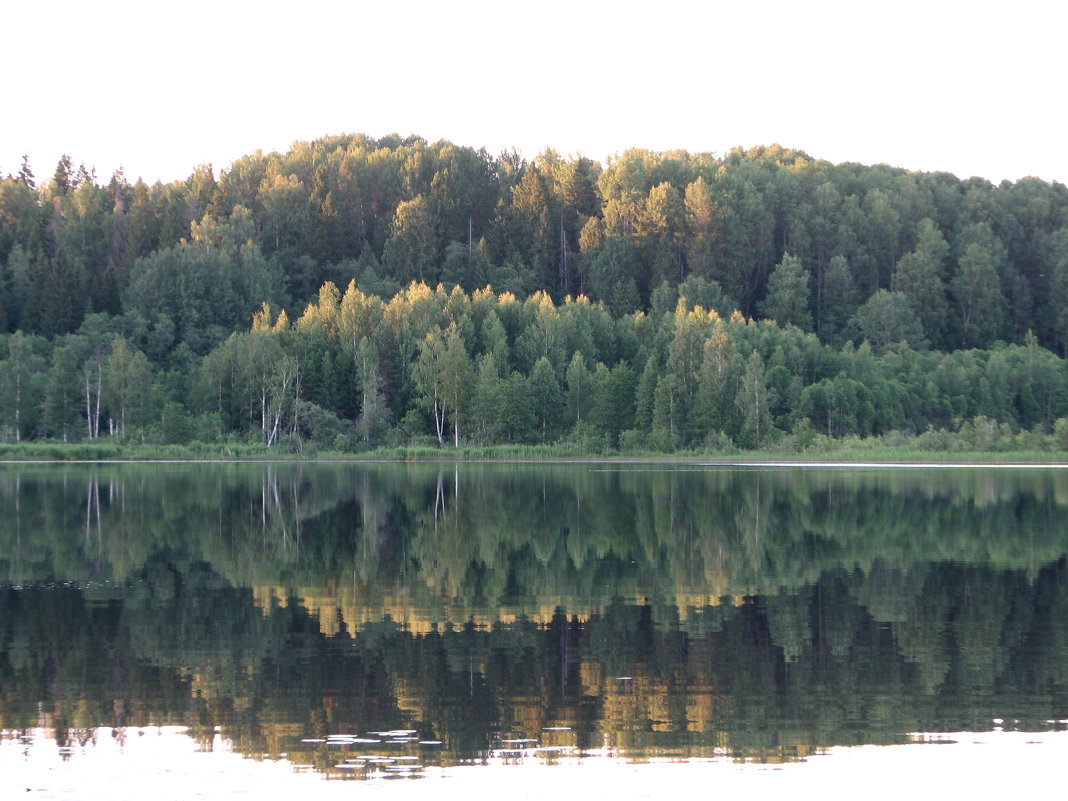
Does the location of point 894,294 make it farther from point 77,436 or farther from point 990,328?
point 77,436

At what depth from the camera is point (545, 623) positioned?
19016 mm

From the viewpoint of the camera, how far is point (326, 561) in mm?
26797

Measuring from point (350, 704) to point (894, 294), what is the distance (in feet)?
353

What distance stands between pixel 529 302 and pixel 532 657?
8654 centimetres

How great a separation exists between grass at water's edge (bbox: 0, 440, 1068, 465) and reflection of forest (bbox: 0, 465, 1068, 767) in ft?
137

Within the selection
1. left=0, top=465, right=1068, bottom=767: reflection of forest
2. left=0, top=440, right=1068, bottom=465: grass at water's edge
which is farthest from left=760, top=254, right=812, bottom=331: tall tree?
left=0, top=465, right=1068, bottom=767: reflection of forest

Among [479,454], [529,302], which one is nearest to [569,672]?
[479,454]

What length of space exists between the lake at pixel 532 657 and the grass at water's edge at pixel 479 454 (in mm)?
45861

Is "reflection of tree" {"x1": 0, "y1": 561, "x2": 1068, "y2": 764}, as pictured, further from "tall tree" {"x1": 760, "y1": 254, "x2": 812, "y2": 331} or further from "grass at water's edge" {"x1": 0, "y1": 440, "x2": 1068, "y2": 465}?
"tall tree" {"x1": 760, "y1": 254, "x2": 812, "y2": 331}

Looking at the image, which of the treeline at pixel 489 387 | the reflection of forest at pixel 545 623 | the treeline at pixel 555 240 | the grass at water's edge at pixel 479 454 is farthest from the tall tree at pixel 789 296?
the reflection of forest at pixel 545 623

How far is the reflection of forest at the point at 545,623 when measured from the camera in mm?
13719

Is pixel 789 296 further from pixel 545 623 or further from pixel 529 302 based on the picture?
pixel 545 623

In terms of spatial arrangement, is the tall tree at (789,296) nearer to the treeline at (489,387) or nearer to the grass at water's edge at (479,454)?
the treeline at (489,387)

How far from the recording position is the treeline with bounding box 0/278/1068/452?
88750mm
